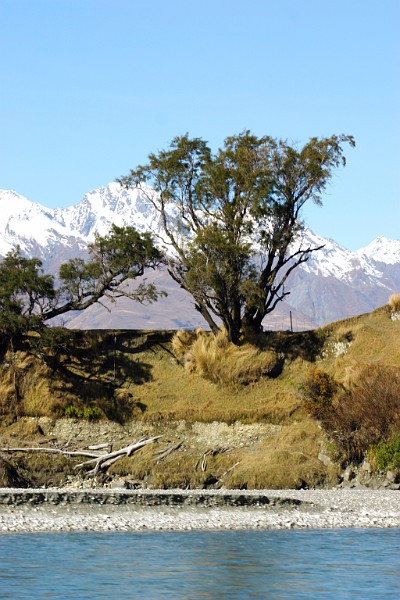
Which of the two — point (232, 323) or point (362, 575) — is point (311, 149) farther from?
point (362, 575)

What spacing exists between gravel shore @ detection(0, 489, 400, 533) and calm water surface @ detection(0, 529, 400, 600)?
Result: 104cm

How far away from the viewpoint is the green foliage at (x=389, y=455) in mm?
31734

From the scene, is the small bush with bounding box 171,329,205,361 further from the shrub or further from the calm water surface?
the calm water surface

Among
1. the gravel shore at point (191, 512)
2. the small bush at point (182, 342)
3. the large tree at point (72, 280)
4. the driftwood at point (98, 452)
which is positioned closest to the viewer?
the gravel shore at point (191, 512)

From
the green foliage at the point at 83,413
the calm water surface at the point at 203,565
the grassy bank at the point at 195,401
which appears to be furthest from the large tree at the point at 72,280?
the calm water surface at the point at 203,565

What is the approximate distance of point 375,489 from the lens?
31.8 m

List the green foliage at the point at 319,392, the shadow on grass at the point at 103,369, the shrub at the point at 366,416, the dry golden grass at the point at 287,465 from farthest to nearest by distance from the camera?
the shadow on grass at the point at 103,369
the green foliage at the point at 319,392
the dry golden grass at the point at 287,465
the shrub at the point at 366,416

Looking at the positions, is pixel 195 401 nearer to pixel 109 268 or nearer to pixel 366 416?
pixel 109 268

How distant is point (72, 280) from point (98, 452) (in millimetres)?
8205

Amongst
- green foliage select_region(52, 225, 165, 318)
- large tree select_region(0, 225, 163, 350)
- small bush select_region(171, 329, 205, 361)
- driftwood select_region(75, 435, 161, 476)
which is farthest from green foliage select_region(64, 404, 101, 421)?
small bush select_region(171, 329, 205, 361)

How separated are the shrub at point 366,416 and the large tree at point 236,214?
6959 mm

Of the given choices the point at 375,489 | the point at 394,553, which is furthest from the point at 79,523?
the point at 375,489

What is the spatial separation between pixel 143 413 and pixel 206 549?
57.5ft

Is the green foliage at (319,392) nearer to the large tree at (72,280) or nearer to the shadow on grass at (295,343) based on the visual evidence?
the shadow on grass at (295,343)
